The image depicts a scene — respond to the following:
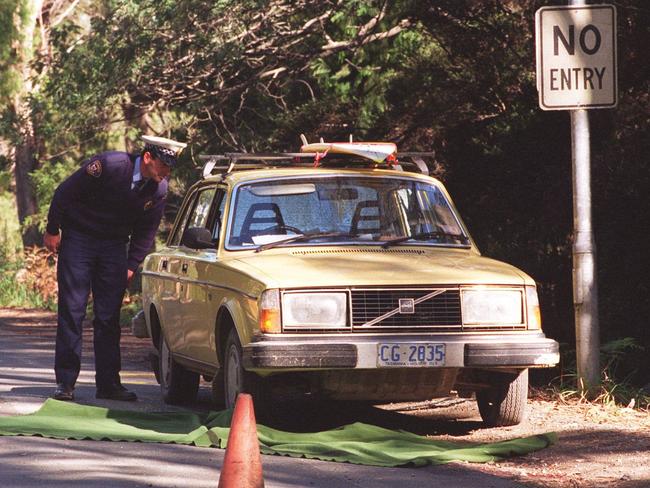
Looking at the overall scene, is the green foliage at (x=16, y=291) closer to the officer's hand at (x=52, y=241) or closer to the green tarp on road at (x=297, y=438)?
the officer's hand at (x=52, y=241)

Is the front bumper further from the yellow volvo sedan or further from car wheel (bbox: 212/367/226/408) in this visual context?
car wheel (bbox: 212/367/226/408)

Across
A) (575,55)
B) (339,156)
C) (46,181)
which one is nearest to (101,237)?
(339,156)

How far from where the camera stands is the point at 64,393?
10.7 meters

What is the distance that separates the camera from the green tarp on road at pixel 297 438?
816cm

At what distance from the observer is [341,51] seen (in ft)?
74.1

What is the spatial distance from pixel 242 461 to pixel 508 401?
11.9 ft

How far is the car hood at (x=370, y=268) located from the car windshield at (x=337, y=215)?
25 centimetres

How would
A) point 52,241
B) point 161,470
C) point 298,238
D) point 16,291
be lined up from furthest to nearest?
1. point 16,291
2. point 52,241
3. point 298,238
4. point 161,470

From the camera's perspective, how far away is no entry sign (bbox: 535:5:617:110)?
11211mm

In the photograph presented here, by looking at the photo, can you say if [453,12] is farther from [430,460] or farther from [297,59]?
[430,460]

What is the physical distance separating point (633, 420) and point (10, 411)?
4311mm

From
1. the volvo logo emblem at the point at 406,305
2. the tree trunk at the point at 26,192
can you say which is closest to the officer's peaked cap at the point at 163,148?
the volvo logo emblem at the point at 406,305

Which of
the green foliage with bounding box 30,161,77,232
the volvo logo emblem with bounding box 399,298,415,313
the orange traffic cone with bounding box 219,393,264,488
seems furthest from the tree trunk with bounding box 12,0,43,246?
the orange traffic cone with bounding box 219,393,264,488

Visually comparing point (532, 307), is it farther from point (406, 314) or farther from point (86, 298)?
point (86, 298)
